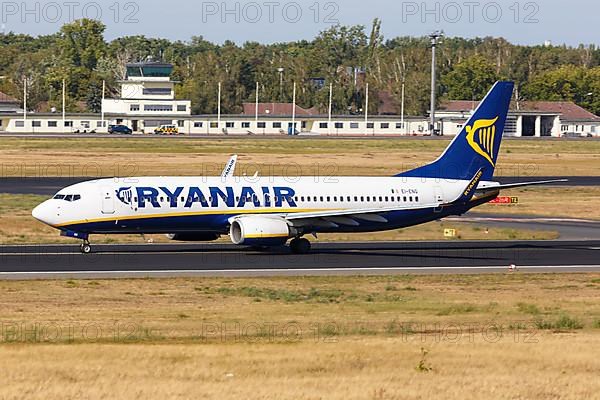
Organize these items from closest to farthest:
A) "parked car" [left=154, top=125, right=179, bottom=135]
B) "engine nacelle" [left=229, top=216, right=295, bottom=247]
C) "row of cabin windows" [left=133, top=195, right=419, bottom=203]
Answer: "engine nacelle" [left=229, top=216, right=295, bottom=247], "row of cabin windows" [left=133, top=195, right=419, bottom=203], "parked car" [left=154, top=125, right=179, bottom=135]

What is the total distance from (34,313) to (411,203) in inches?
916

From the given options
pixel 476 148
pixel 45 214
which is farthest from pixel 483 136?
pixel 45 214

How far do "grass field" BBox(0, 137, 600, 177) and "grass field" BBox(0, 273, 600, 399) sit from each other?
5605 centimetres

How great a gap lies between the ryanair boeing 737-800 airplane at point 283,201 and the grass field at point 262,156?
4137 centimetres

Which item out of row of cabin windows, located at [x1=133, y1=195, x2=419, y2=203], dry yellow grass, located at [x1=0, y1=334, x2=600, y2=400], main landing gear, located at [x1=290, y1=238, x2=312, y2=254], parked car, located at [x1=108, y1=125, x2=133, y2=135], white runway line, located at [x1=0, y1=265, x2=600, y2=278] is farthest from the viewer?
parked car, located at [x1=108, y1=125, x2=133, y2=135]

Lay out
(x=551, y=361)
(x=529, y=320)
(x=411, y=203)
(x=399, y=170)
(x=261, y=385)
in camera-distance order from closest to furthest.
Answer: (x=261, y=385), (x=551, y=361), (x=529, y=320), (x=411, y=203), (x=399, y=170)

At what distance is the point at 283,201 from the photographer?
169 feet

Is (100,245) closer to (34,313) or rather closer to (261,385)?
(34,313)

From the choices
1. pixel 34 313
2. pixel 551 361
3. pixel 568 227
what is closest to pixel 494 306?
pixel 551 361

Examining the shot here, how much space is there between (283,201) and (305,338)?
842 inches

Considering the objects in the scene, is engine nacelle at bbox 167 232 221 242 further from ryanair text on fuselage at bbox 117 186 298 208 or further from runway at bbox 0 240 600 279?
ryanair text on fuselage at bbox 117 186 298 208

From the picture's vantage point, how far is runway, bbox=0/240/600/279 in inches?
1766

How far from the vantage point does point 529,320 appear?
34656 mm

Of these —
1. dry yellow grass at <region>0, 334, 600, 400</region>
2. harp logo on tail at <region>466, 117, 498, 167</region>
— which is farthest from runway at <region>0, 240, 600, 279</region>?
dry yellow grass at <region>0, 334, 600, 400</region>
